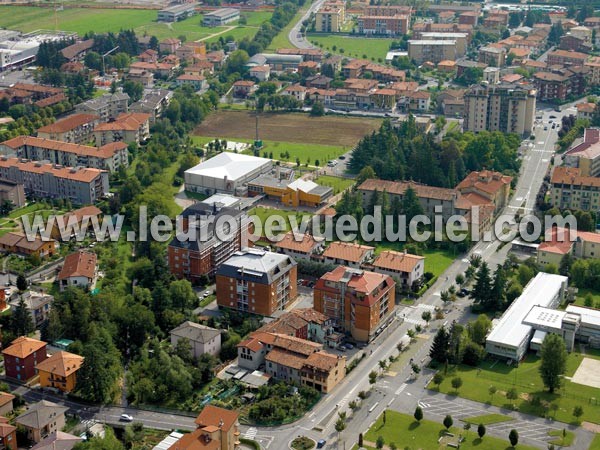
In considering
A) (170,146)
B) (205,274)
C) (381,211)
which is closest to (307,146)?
(170,146)

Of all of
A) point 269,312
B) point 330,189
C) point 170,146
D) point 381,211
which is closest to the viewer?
point 269,312

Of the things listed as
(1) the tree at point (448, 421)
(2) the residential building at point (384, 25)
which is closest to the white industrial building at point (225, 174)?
(1) the tree at point (448, 421)

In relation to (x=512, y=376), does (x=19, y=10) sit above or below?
above

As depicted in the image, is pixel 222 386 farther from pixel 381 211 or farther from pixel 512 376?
pixel 381 211

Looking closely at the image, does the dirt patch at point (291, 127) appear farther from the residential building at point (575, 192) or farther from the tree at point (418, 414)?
the tree at point (418, 414)

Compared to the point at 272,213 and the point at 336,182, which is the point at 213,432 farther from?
the point at 336,182

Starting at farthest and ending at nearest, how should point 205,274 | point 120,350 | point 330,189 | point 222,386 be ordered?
point 330,189, point 205,274, point 120,350, point 222,386
